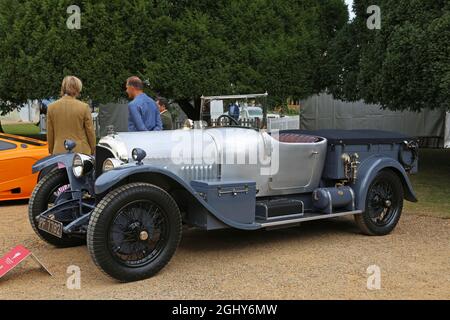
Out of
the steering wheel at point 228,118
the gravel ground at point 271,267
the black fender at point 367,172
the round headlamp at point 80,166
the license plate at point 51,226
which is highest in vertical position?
the steering wheel at point 228,118

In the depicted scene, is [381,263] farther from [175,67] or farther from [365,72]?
[175,67]

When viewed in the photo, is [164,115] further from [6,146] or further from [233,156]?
[233,156]

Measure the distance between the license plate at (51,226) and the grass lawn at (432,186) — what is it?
5.19m

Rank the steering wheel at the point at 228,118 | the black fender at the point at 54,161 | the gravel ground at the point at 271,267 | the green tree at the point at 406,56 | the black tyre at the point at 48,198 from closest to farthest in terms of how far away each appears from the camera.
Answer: the gravel ground at the point at 271,267 → the black tyre at the point at 48,198 → the black fender at the point at 54,161 → the steering wheel at the point at 228,118 → the green tree at the point at 406,56

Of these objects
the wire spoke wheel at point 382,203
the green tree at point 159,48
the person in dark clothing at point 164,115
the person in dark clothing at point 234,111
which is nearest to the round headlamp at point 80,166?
the person in dark clothing at point 234,111

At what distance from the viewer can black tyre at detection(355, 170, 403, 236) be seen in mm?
6211

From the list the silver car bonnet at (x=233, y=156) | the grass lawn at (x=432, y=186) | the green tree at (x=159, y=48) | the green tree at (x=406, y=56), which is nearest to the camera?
the silver car bonnet at (x=233, y=156)

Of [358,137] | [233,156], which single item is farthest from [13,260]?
[358,137]

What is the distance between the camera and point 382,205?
21.0 feet

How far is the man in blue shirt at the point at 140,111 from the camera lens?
6.20 m

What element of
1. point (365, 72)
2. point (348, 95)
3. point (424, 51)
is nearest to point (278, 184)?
point (424, 51)

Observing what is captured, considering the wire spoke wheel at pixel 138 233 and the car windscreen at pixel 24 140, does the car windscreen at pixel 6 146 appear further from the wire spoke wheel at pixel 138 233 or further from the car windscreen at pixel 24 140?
the wire spoke wheel at pixel 138 233

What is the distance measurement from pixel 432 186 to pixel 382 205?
13.8 ft

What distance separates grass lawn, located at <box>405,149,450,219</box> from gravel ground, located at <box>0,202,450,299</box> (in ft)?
3.62
